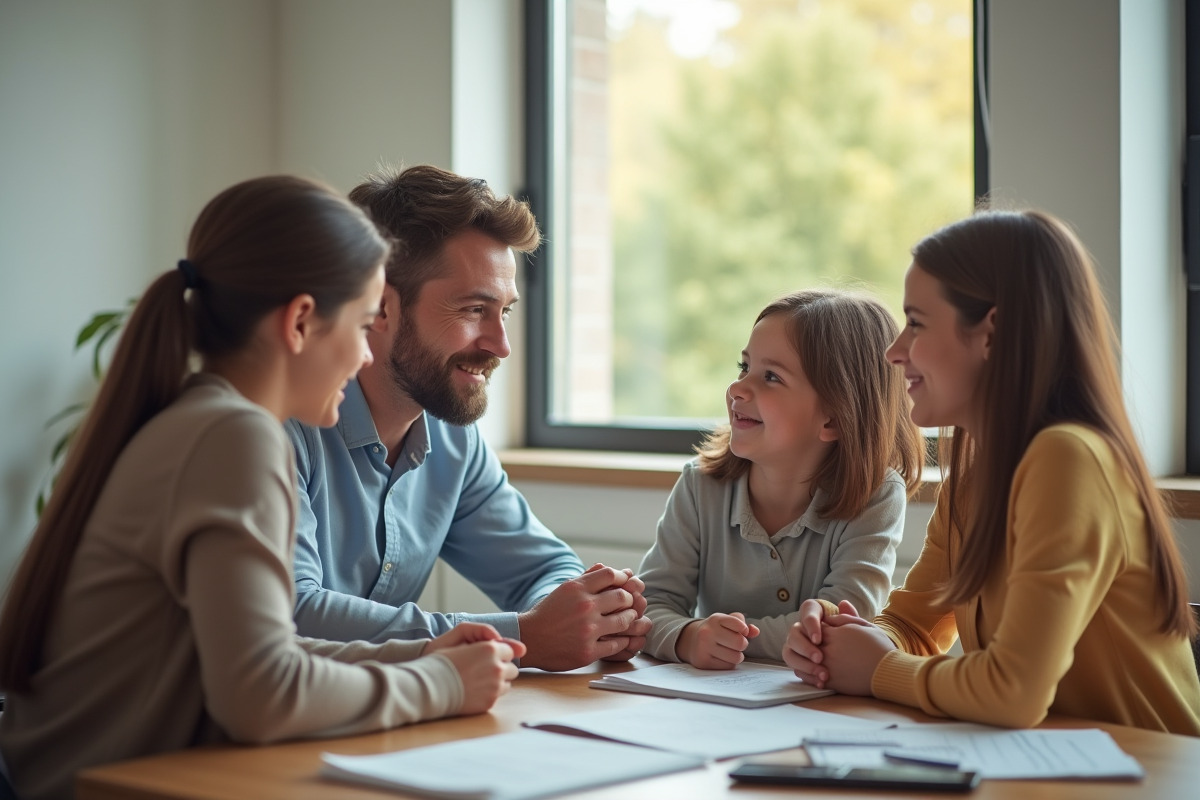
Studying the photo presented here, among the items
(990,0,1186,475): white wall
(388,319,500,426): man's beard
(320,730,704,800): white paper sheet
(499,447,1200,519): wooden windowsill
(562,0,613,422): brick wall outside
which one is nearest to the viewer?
(320,730,704,800): white paper sheet

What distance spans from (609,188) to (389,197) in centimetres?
146

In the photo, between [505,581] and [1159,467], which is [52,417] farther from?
[1159,467]

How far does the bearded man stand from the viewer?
1894 mm

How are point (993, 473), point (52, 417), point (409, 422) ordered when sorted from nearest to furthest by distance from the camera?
point (993, 473) < point (409, 422) < point (52, 417)

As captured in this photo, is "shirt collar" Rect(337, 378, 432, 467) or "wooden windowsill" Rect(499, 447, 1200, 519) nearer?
"shirt collar" Rect(337, 378, 432, 467)

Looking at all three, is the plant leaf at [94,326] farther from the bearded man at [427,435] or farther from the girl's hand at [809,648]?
the girl's hand at [809,648]

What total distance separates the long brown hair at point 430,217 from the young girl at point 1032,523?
2.51 ft

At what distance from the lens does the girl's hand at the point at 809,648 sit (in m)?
1.47

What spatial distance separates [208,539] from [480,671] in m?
0.36

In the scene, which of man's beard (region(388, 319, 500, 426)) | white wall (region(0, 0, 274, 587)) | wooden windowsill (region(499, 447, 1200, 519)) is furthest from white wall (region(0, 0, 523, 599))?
man's beard (region(388, 319, 500, 426))

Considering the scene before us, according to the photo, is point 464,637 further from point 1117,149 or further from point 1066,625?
point 1117,149

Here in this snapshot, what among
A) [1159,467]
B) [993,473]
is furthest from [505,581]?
[1159,467]

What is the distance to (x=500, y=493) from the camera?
6.97 ft

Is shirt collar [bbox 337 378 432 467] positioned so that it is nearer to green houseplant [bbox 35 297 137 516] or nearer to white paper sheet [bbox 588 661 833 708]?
white paper sheet [bbox 588 661 833 708]
